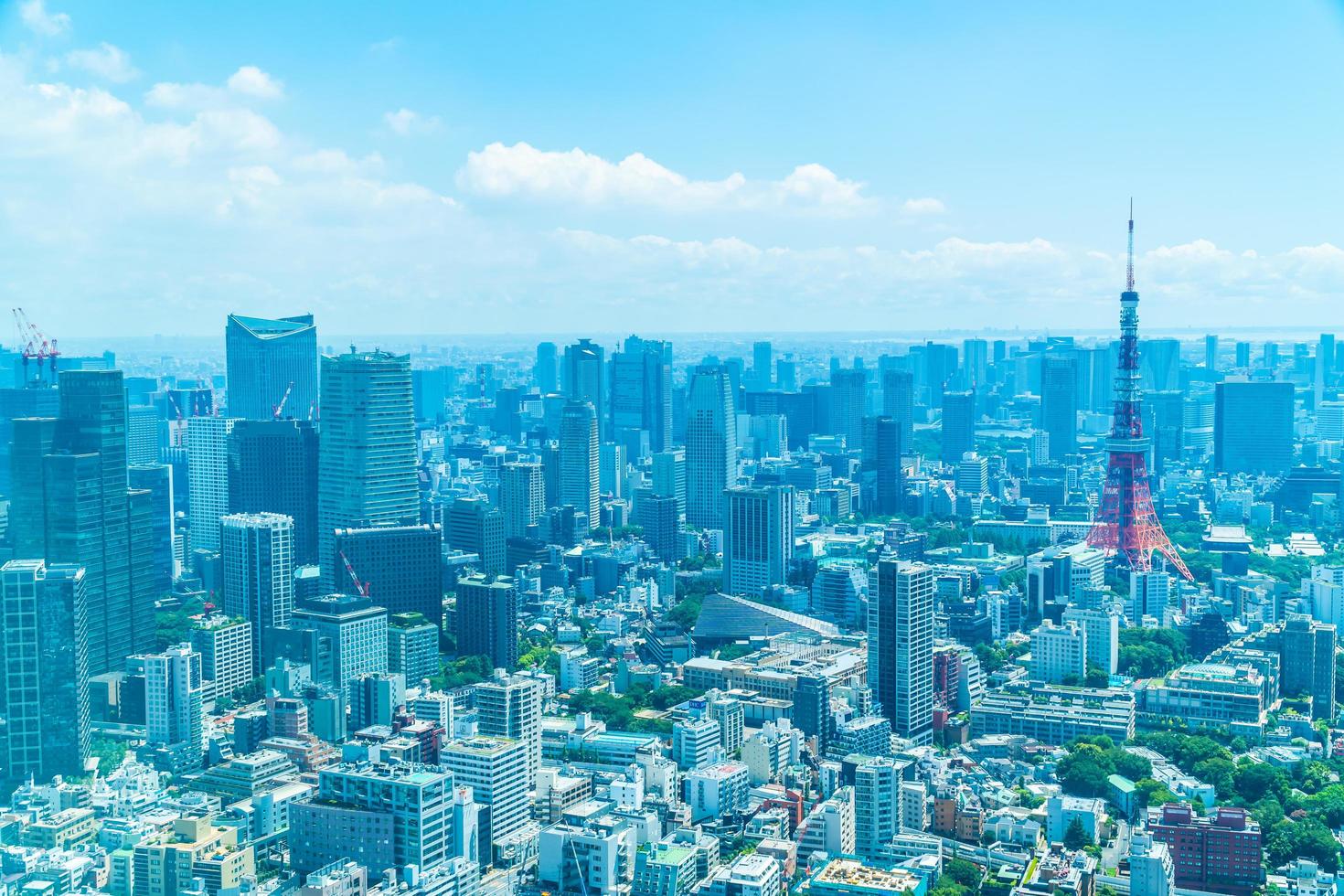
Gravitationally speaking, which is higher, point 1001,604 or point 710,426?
point 710,426

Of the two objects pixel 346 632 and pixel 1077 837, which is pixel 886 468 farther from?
pixel 1077 837

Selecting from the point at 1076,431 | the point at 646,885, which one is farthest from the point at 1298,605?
the point at 1076,431

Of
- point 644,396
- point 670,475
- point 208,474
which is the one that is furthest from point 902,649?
point 644,396

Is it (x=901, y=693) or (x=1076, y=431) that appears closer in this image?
(x=901, y=693)

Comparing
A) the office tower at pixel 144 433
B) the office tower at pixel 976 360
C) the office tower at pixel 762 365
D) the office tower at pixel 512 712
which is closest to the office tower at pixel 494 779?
the office tower at pixel 512 712

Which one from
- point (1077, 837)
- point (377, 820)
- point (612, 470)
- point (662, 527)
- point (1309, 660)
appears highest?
point (612, 470)

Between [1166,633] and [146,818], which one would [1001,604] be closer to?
[1166,633]

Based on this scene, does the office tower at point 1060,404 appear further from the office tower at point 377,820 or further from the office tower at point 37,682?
the office tower at point 377,820
